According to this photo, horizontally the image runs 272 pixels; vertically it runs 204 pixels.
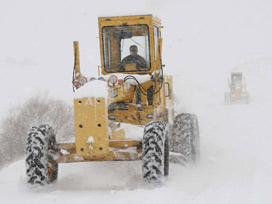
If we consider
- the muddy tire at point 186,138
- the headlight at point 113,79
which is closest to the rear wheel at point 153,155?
the headlight at point 113,79

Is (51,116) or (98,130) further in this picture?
(51,116)

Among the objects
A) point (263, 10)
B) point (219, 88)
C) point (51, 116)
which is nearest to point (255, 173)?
point (51, 116)

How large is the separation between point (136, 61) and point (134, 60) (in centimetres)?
5

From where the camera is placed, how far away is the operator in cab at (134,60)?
30.1ft

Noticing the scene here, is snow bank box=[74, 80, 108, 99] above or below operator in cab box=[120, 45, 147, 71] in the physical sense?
below

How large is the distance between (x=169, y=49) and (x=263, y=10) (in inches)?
694

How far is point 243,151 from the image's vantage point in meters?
9.78

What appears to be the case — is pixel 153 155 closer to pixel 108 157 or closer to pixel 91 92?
pixel 108 157

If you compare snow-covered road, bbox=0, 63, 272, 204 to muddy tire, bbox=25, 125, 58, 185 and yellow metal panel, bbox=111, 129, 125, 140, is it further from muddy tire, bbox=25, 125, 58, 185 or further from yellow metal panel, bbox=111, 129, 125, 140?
yellow metal panel, bbox=111, 129, 125, 140

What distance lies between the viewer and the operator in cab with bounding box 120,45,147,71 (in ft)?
30.1

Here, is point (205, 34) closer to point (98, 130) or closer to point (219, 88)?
point (219, 88)

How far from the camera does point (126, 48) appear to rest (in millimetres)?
9344

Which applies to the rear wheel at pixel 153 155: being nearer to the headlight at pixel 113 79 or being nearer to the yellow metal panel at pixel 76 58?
the headlight at pixel 113 79

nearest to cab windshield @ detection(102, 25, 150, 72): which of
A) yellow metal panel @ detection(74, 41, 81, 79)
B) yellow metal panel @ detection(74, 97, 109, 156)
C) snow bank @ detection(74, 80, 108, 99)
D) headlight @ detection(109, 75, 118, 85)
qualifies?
yellow metal panel @ detection(74, 41, 81, 79)
